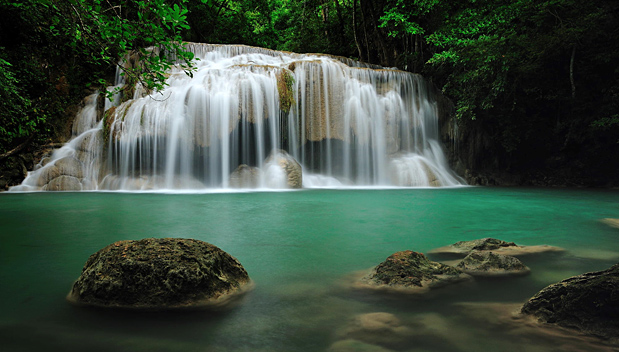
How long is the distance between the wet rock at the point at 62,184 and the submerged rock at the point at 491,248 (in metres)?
13.1

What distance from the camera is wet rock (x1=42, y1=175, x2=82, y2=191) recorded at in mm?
13445

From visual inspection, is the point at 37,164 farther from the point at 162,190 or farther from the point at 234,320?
the point at 234,320

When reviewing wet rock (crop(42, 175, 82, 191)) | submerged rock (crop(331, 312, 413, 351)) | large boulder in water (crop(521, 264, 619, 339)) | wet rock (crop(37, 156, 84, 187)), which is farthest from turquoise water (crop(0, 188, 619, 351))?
wet rock (crop(37, 156, 84, 187))

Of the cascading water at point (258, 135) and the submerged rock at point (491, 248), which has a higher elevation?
the cascading water at point (258, 135)

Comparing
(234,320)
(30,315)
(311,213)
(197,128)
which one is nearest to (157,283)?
(234,320)

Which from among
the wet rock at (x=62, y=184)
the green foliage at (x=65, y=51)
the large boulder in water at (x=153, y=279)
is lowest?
the large boulder in water at (x=153, y=279)

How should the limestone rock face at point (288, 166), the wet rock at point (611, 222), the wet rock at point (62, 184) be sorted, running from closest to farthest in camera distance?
the wet rock at point (611, 222) → the wet rock at point (62, 184) → the limestone rock face at point (288, 166)

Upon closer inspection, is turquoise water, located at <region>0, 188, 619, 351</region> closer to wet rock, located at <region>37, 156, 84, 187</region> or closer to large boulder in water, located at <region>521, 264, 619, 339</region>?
large boulder in water, located at <region>521, 264, 619, 339</region>

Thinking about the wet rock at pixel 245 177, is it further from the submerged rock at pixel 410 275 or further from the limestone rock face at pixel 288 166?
the submerged rock at pixel 410 275

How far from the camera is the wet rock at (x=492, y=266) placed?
3586 mm

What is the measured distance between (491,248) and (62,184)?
1387 cm

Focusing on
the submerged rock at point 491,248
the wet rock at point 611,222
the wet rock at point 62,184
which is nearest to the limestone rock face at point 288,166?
the wet rock at point 62,184

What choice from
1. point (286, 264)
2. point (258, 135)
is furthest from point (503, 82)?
point (286, 264)

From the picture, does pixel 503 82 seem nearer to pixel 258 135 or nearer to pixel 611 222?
pixel 611 222
